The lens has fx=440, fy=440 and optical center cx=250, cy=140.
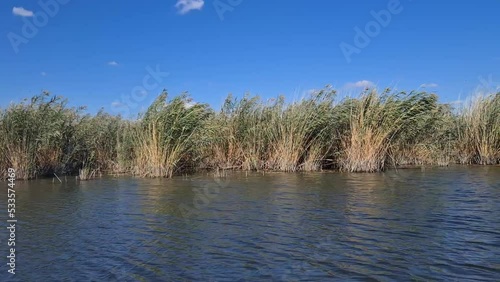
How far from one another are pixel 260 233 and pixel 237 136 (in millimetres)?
10944

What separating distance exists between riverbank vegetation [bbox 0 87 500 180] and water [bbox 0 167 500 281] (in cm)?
363

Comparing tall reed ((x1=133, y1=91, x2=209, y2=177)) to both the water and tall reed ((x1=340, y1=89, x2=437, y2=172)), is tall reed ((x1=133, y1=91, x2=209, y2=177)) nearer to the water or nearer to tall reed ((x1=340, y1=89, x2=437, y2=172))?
the water

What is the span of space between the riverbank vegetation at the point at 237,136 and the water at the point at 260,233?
143 inches

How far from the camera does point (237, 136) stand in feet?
57.4

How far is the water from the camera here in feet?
16.6

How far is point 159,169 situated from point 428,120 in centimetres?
1088

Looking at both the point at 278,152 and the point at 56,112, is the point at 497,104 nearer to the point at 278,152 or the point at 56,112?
the point at 278,152

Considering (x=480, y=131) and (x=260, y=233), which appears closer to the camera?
(x=260, y=233)

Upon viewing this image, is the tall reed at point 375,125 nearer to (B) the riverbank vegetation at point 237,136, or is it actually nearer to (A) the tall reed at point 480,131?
(B) the riverbank vegetation at point 237,136

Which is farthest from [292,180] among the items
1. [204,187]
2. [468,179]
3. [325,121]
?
[468,179]

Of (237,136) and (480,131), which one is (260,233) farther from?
(480,131)

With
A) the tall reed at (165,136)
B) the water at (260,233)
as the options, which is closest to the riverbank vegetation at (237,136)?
the tall reed at (165,136)

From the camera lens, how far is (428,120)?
704 inches

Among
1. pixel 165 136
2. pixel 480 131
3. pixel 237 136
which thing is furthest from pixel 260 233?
pixel 480 131
